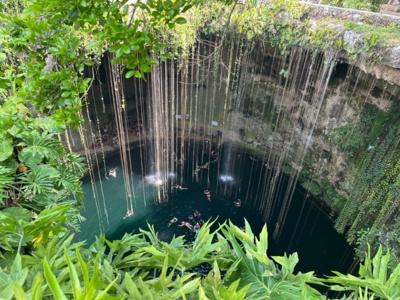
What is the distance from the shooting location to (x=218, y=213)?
5.44 m

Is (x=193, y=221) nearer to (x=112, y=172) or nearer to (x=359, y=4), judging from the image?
(x=112, y=172)

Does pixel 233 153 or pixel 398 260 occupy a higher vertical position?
pixel 398 260

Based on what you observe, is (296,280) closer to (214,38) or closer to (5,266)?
(5,266)

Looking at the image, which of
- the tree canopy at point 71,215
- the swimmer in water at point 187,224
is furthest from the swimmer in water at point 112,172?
the tree canopy at point 71,215

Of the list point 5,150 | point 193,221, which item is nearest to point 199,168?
point 193,221

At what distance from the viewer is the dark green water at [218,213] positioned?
4.85 meters

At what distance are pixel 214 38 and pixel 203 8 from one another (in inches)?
34.7

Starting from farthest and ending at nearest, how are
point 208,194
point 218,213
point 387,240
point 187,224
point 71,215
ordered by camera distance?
point 208,194 → point 218,213 → point 187,224 → point 387,240 → point 71,215

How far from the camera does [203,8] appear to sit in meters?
5.00

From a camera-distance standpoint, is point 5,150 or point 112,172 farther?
point 112,172

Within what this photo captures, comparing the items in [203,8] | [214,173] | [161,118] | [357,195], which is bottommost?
[214,173]

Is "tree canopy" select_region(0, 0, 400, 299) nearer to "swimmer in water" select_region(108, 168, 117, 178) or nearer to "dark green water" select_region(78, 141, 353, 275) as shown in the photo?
"dark green water" select_region(78, 141, 353, 275)

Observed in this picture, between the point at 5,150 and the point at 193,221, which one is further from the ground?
the point at 5,150

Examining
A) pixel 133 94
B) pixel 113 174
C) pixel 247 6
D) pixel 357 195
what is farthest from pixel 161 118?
pixel 357 195
